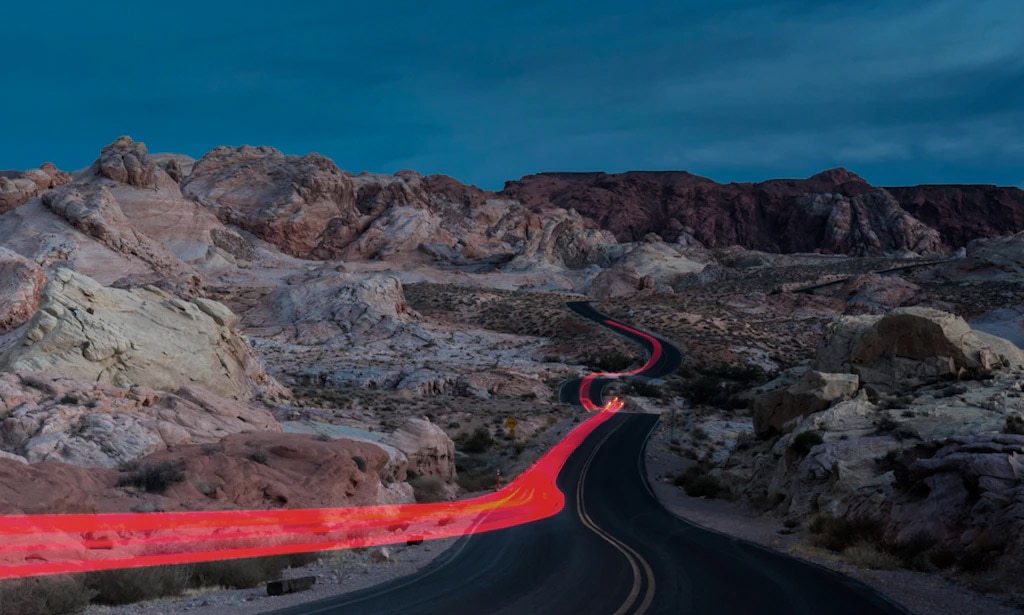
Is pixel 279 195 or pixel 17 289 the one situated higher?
pixel 279 195

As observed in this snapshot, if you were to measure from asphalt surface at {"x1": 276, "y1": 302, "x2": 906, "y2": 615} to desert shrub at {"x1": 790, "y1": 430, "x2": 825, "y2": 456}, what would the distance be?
11.8 feet

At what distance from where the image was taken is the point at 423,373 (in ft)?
160

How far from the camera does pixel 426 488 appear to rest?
69.5 ft

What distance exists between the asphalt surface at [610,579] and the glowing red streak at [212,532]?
1788mm

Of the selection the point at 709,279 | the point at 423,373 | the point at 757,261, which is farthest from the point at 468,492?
the point at 757,261

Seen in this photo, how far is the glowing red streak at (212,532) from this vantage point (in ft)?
31.4

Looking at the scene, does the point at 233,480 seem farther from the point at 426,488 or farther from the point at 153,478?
the point at 426,488

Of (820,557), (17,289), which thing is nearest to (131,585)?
(820,557)

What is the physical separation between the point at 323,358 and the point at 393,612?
46.9 meters

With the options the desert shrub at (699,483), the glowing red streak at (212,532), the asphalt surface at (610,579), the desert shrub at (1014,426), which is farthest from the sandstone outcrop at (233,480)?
the desert shrub at (1014,426)

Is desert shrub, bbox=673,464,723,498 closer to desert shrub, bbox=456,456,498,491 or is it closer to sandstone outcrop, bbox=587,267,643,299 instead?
desert shrub, bbox=456,456,498,491

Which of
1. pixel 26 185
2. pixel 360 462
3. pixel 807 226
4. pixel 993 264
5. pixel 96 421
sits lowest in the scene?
pixel 360 462

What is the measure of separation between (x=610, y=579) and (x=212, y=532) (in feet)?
21.7

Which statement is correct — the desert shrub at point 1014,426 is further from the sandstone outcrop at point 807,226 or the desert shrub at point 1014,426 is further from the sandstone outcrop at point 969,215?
the sandstone outcrop at point 969,215
